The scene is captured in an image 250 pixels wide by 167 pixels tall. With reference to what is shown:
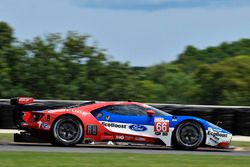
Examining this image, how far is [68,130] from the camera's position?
14.1 m

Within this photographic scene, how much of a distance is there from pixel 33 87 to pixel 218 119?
13.7m

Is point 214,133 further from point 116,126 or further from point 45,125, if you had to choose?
point 45,125

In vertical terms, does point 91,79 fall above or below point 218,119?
above

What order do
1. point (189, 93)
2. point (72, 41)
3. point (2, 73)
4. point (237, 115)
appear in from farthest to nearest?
1. point (189, 93)
2. point (72, 41)
3. point (2, 73)
4. point (237, 115)

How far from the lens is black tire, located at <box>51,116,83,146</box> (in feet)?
46.2

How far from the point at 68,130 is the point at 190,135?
2769 mm

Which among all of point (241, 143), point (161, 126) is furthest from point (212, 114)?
point (161, 126)

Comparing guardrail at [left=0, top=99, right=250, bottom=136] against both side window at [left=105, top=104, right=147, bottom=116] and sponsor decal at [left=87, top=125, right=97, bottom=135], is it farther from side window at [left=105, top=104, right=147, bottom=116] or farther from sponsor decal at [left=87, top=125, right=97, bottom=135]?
sponsor decal at [left=87, top=125, right=97, bottom=135]

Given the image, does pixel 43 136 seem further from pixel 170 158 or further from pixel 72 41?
pixel 72 41

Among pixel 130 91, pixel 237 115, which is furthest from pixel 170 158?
pixel 130 91

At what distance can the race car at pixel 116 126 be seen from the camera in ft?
46.3

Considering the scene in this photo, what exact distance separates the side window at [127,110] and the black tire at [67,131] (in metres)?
0.85

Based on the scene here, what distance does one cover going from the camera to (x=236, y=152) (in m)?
14.4

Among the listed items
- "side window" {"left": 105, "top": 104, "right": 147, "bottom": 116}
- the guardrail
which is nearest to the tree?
the guardrail
